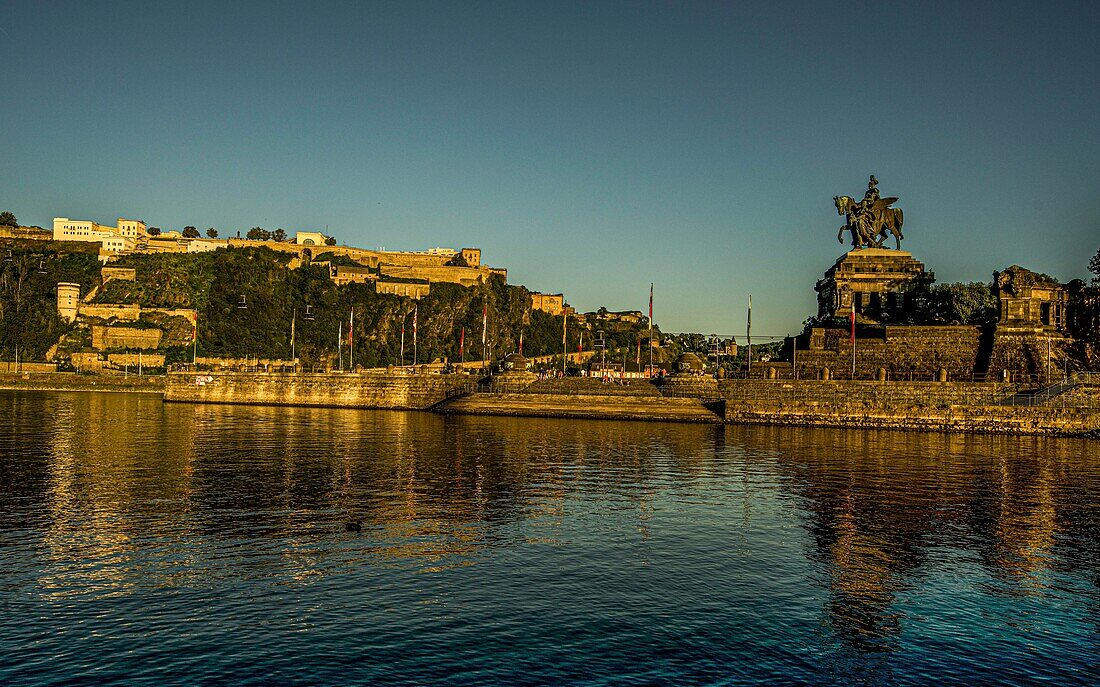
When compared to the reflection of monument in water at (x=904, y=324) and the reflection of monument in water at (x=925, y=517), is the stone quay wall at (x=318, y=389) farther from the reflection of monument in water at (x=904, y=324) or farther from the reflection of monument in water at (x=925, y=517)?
the reflection of monument in water at (x=925, y=517)

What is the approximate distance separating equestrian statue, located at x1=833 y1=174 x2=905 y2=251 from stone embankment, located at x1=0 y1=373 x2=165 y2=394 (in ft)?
369

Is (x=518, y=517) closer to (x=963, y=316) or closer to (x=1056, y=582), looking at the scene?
(x=1056, y=582)

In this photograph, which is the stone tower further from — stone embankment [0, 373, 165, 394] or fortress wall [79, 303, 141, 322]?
stone embankment [0, 373, 165, 394]

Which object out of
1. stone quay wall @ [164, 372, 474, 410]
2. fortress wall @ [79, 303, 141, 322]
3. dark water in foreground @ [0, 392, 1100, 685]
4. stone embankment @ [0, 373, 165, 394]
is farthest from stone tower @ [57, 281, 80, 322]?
dark water in foreground @ [0, 392, 1100, 685]

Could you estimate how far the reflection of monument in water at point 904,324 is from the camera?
68.6m

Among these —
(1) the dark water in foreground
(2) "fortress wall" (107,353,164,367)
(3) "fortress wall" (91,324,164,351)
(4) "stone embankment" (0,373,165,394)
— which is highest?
(3) "fortress wall" (91,324,164,351)

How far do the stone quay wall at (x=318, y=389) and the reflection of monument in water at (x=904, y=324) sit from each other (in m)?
Result: 34.9

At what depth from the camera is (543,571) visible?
21.3 m

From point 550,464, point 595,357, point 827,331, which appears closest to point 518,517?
point 550,464

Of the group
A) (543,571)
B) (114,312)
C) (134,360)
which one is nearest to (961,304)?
(543,571)

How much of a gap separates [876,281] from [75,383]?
131m

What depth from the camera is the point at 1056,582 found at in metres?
21.0

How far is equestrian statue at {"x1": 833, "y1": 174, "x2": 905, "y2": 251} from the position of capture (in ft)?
266

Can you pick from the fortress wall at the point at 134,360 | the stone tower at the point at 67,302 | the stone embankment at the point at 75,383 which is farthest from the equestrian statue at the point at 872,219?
the stone tower at the point at 67,302
